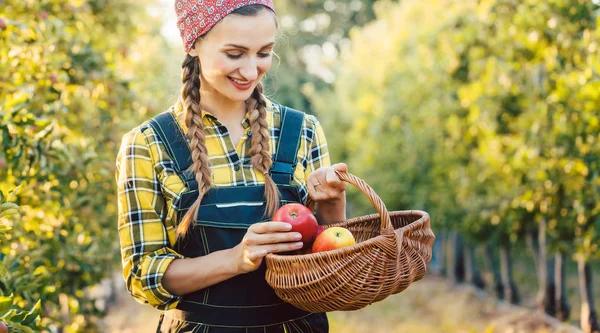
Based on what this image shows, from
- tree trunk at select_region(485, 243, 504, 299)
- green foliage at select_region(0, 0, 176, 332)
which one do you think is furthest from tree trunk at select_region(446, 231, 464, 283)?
green foliage at select_region(0, 0, 176, 332)

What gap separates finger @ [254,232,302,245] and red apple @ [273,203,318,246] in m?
0.08

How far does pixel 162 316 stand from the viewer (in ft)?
7.97

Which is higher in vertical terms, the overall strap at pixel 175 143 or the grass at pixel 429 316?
the overall strap at pixel 175 143

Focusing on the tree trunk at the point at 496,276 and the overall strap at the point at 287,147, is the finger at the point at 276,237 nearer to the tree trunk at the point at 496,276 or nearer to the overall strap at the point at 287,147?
the overall strap at the point at 287,147

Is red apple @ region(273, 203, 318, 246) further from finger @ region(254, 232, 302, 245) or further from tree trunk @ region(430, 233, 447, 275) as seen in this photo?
tree trunk @ region(430, 233, 447, 275)

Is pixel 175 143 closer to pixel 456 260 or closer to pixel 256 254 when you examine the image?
pixel 256 254

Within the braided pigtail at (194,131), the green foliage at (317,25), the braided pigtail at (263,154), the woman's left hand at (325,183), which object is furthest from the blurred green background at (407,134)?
the green foliage at (317,25)

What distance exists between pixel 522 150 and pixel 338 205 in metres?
5.04

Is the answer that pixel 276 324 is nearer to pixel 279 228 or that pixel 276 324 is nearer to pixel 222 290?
pixel 222 290

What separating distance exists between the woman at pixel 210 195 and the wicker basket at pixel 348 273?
0.33 ft

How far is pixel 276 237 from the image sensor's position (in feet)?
6.89

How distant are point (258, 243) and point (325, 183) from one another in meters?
0.39

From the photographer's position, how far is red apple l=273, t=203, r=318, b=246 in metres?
2.24

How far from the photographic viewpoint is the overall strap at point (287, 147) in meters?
2.39
